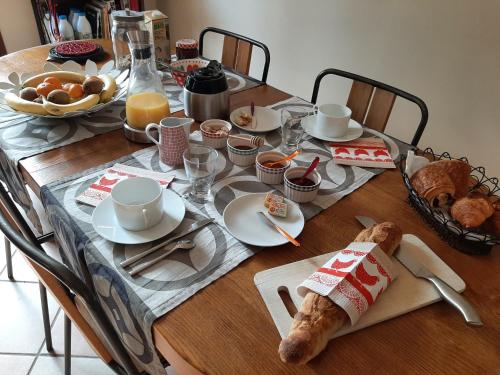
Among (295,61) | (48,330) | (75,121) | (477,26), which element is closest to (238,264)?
(75,121)

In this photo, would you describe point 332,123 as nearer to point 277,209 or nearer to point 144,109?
point 277,209

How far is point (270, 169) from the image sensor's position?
89 centimetres

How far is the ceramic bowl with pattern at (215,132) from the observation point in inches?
40.7

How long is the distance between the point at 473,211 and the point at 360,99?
728 millimetres

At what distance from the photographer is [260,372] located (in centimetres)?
54

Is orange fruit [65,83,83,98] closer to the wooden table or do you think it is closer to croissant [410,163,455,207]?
the wooden table

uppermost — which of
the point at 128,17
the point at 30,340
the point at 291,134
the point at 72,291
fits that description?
the point at 128,17

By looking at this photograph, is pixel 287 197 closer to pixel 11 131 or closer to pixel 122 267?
pixel 122 267

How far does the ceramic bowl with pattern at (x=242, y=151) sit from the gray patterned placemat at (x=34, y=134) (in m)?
0.34

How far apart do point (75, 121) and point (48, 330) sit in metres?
0.72

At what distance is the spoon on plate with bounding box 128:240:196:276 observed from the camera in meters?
0.67

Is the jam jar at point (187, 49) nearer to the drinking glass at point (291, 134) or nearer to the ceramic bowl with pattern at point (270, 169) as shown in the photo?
the drinking glass at point (291, 134)

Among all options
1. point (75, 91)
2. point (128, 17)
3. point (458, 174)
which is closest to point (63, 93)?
point (75, 91)

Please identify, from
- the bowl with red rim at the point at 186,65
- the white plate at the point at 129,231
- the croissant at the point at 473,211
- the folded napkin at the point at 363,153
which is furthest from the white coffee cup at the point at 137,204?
the bowl with red rim at the point at 186,65
